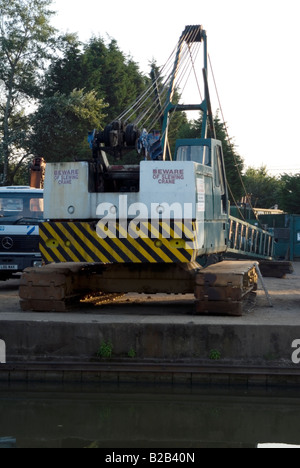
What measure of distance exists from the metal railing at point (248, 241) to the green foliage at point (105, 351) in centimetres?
602

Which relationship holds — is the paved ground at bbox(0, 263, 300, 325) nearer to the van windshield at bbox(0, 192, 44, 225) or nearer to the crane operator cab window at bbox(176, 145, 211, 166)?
the van windshield at bbox(0, 192, 44, 225)

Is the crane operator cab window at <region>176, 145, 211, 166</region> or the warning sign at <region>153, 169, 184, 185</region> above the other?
the crane operator cab window at <region>176, 145, 211, 166</region>

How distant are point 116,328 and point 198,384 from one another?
1359mm

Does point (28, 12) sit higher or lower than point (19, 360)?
higher

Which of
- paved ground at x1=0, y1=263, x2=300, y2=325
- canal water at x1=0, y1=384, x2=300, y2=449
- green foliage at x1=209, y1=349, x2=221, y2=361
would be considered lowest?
canal water at x1=0, y1=384, x2=300, y2=449

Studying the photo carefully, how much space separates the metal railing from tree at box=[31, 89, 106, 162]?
28828 mm

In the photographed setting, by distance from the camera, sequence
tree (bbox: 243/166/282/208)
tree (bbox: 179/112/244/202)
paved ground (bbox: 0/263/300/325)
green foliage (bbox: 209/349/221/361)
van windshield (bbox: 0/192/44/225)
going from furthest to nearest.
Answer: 1. tree (bbox: 243/166/282/208)
2. tree (bbox: 179/112/244/202)
3. van windshield (bbox: 0/192/44/225)
4. paved ground (bbox: 0/263/300/325)
5. green foliage (bbox: 209/349/221/361)

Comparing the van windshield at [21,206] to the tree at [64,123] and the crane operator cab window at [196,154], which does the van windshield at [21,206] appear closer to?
the crane operator cab window at [196,154]

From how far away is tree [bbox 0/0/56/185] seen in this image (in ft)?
177

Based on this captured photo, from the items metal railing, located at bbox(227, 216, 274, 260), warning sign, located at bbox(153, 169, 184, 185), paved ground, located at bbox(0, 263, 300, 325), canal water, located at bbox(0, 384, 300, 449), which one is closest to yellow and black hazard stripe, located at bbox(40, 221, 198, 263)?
warning sign, located at bbox(153, 169, 184, 185)

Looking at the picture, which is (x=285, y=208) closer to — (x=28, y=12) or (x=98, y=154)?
(x=28, y=12)
